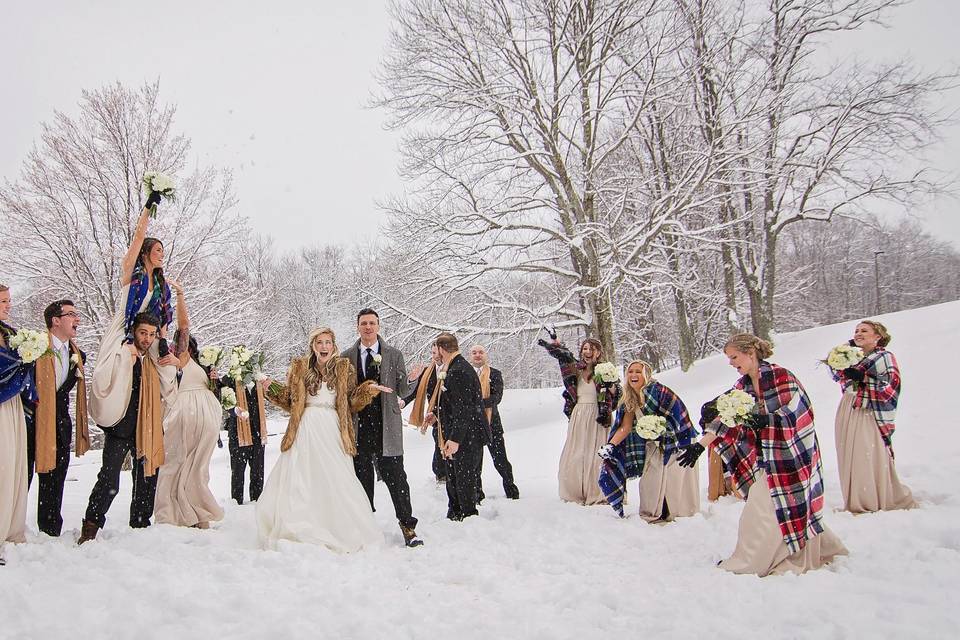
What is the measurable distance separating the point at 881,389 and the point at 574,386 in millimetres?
3312

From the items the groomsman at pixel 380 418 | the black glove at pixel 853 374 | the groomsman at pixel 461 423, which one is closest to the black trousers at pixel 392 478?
the groomsman at pixel 380 418

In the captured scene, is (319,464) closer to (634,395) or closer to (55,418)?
(55,418)

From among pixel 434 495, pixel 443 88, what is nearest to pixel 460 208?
pixel 443 88

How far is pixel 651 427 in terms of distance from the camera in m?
5.87

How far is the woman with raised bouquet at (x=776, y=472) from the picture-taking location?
409 centimetres

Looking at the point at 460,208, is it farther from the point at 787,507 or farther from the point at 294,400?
the point at 787,507

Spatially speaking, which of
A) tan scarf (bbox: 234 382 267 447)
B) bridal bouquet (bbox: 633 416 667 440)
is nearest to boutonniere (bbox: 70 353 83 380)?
tan scarf (bbox: 234 382 267 447)

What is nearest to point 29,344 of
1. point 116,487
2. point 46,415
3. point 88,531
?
point 46,415

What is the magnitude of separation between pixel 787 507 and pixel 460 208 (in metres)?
10.8

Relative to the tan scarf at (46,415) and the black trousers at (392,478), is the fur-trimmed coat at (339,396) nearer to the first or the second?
the black trousers at (392,478)

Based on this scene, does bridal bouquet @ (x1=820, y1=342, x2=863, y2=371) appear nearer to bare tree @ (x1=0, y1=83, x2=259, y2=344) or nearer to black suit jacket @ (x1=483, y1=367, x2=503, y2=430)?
black suit jacket @ (x1=483, y1=367, x2=503, y2=430)

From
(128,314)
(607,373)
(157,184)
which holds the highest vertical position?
(157,184)

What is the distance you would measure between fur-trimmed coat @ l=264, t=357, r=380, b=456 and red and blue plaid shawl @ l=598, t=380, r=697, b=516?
277cm

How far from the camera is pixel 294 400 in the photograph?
205 inches
